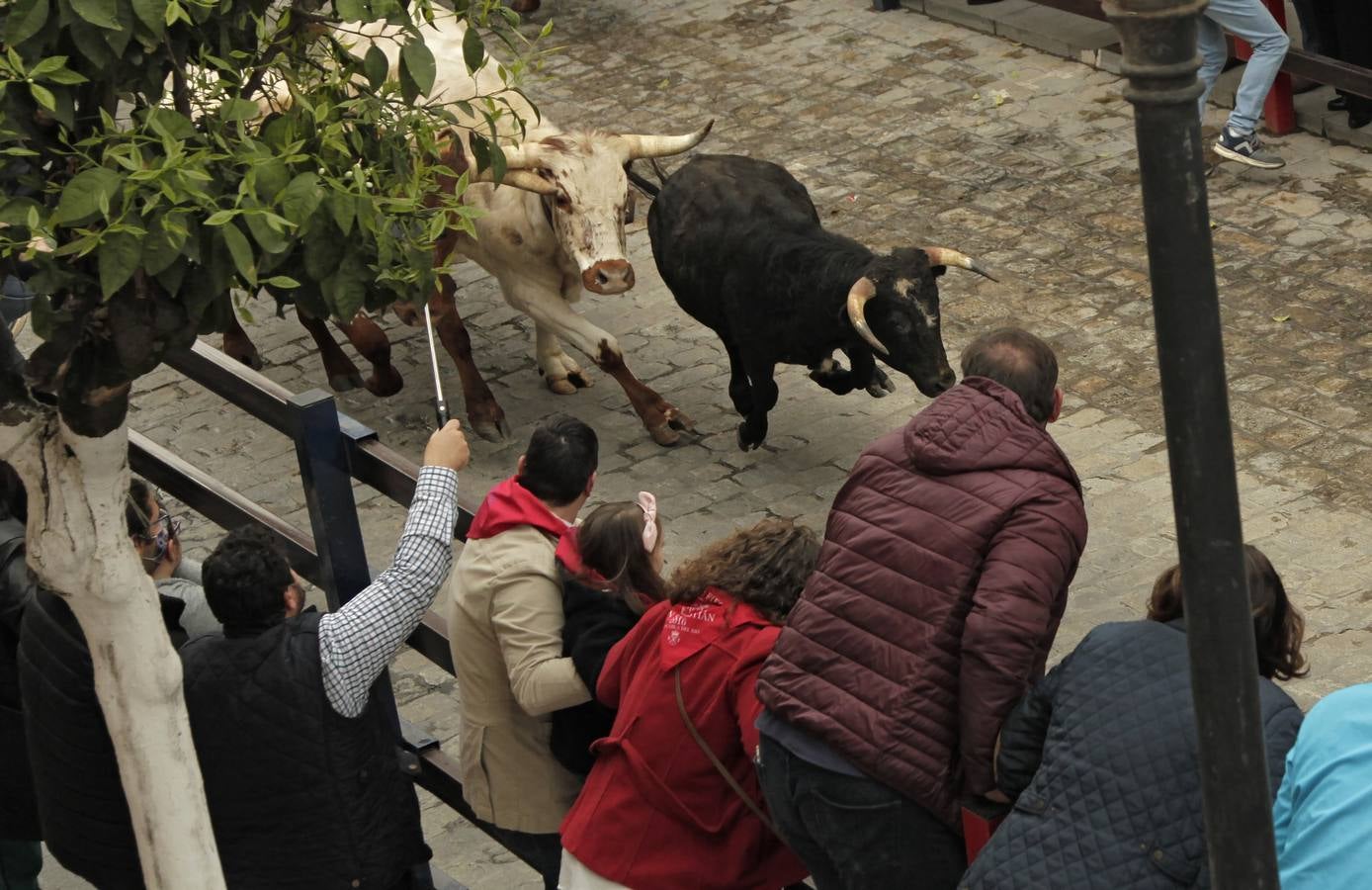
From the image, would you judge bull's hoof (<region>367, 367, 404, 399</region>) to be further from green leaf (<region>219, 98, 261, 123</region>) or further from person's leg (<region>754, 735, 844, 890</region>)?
green leaf (<region>219, 98, 261, 123</region>)

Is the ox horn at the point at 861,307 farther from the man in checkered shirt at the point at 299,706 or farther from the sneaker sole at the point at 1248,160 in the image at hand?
the sneaker sole at the point at 1248,160

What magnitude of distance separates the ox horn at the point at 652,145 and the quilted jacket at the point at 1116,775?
5664mm

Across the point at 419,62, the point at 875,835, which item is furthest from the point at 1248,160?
the point at 419,62

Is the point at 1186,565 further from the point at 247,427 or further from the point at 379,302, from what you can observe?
the point at 247,427

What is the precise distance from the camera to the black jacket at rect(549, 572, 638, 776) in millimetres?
4523

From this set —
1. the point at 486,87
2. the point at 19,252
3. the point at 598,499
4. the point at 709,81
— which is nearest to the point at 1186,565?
the point at 19,252

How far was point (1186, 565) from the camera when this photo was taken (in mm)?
2619

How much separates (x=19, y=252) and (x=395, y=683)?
412cm

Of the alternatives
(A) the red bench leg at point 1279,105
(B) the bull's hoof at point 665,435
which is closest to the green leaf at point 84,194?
(B) the bull's hoof at point 665,435

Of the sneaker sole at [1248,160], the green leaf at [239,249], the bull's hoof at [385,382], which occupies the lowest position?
the bull's hoof at [385,382]

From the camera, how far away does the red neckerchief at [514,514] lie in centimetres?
470

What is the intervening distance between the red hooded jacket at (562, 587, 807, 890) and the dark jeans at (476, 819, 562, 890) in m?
0.39

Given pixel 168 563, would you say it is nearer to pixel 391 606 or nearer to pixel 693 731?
pixel 391 606

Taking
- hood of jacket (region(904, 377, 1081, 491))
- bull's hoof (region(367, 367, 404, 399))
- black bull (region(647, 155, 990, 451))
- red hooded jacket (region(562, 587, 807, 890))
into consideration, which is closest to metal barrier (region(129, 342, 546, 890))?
red hooded jacket (region(562, 587, 807, 890))
